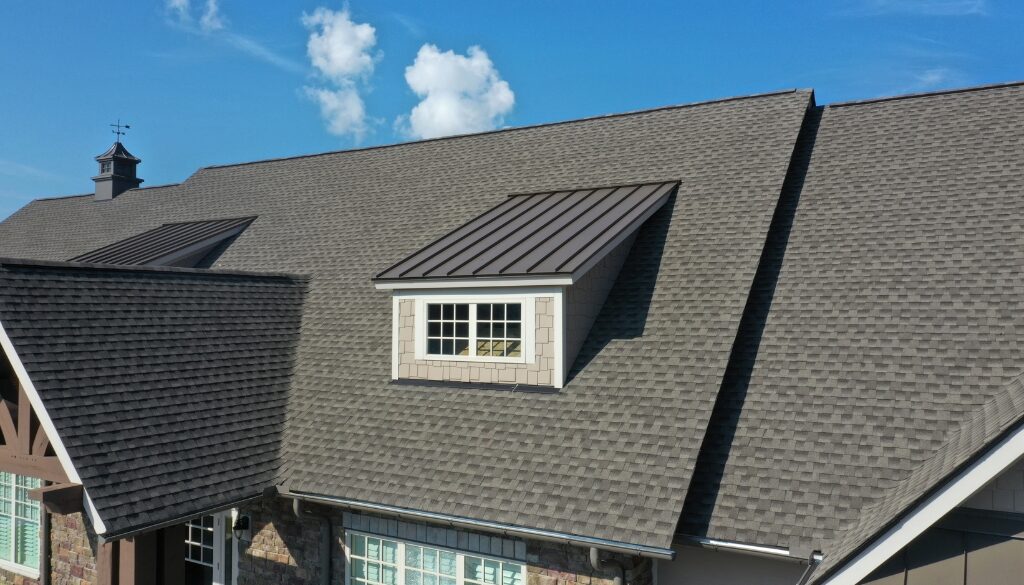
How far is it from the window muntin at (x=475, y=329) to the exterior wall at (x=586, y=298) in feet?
2.00

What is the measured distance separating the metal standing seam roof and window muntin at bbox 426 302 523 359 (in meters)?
7.49

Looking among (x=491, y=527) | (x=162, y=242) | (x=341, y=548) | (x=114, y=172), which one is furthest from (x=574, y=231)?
(x=114, y=172)

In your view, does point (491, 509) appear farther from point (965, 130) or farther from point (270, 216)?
point (270, 216)

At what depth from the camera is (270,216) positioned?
15.9 meters

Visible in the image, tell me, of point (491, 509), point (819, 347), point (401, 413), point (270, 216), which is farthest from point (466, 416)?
point (270, 216)

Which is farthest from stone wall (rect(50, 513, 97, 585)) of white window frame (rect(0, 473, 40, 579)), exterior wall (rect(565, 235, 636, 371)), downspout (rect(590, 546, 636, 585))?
downspout (rect(590, 546, 636, 585))

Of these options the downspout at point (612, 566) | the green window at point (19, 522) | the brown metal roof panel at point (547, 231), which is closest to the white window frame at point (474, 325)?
the brown metal roof panel at point (547, 231)

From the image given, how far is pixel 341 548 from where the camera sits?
857cm

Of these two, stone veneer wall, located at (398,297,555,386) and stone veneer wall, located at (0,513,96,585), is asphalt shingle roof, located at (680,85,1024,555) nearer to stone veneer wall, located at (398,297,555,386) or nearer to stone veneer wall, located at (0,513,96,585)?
stone veneer wall, located at (398,297,555,386)

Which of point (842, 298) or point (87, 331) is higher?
point (842, 298)

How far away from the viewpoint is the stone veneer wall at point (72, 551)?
9.80m

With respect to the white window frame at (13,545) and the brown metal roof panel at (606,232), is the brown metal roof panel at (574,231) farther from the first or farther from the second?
the white window frame at (13,545)

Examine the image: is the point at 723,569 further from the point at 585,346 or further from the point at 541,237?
the point at 541,237

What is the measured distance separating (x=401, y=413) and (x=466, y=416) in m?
0.94
